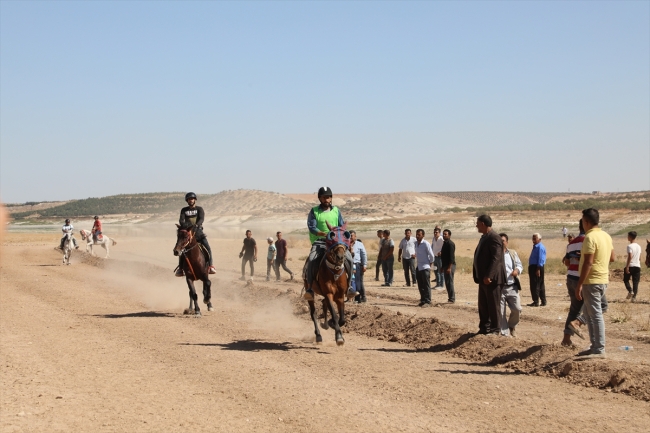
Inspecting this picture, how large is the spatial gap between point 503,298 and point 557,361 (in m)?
2.36

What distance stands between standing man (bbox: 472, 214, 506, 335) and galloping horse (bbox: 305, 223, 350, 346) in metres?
2.15

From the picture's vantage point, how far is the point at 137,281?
28.3 metres

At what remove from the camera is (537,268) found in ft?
62.9

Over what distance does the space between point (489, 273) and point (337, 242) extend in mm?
2487

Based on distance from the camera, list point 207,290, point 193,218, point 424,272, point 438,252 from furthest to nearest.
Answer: point 438,252
point 424,272
point 207,290
point 193,218

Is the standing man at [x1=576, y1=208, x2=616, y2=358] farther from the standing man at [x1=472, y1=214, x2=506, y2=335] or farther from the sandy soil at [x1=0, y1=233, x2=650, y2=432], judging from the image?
the standing man at [x1=472, y1=214, x2=506, y2=335]

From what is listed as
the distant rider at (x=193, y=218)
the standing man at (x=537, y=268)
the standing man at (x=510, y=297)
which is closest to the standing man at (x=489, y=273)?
the standing man at (x=510, y=297)

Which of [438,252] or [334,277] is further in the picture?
[438,252]

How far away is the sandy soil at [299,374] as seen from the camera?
816cm

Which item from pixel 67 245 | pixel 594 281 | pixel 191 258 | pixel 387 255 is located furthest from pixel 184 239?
pixel 67 245

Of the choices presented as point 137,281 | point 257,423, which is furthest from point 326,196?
point 137,281

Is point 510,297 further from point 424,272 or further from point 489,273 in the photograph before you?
point 424,272

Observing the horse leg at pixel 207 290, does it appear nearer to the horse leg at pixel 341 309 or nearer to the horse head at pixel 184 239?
the horse head at pixel 184 239

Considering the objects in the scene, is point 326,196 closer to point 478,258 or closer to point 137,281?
point 478,258
